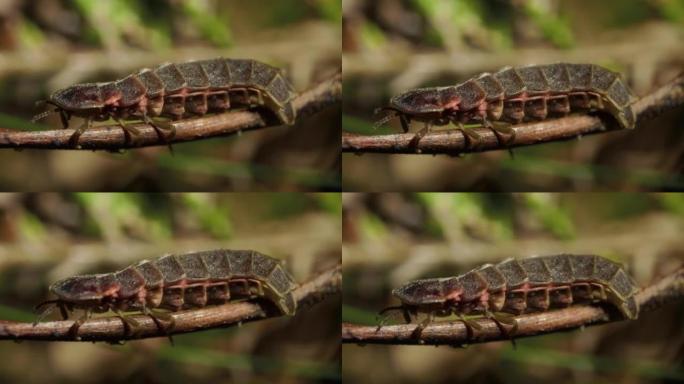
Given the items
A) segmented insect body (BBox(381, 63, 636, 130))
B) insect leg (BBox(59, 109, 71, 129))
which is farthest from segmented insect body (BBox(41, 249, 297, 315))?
segmented insect body (BBox(381, 63, 636, 130))

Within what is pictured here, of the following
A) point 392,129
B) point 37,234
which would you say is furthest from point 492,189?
point 37,234

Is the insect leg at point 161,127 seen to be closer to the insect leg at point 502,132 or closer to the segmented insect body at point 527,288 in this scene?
the segmented insect body at point 527,288

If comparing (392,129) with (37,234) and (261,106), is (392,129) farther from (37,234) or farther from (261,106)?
(37,234)

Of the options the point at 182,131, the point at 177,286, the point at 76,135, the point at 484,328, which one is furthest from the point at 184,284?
the point at 484,328

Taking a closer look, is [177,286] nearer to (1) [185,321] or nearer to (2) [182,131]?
(1) [185,321]

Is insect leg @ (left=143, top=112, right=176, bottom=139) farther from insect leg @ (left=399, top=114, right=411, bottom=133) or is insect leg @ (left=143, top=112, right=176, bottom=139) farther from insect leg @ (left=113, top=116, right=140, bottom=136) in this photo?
insect leg @ (left=399, top=114, right=411, bottom=133)

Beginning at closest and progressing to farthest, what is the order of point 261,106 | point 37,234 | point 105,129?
point 105,129 → point 261,106 → point 37,234
